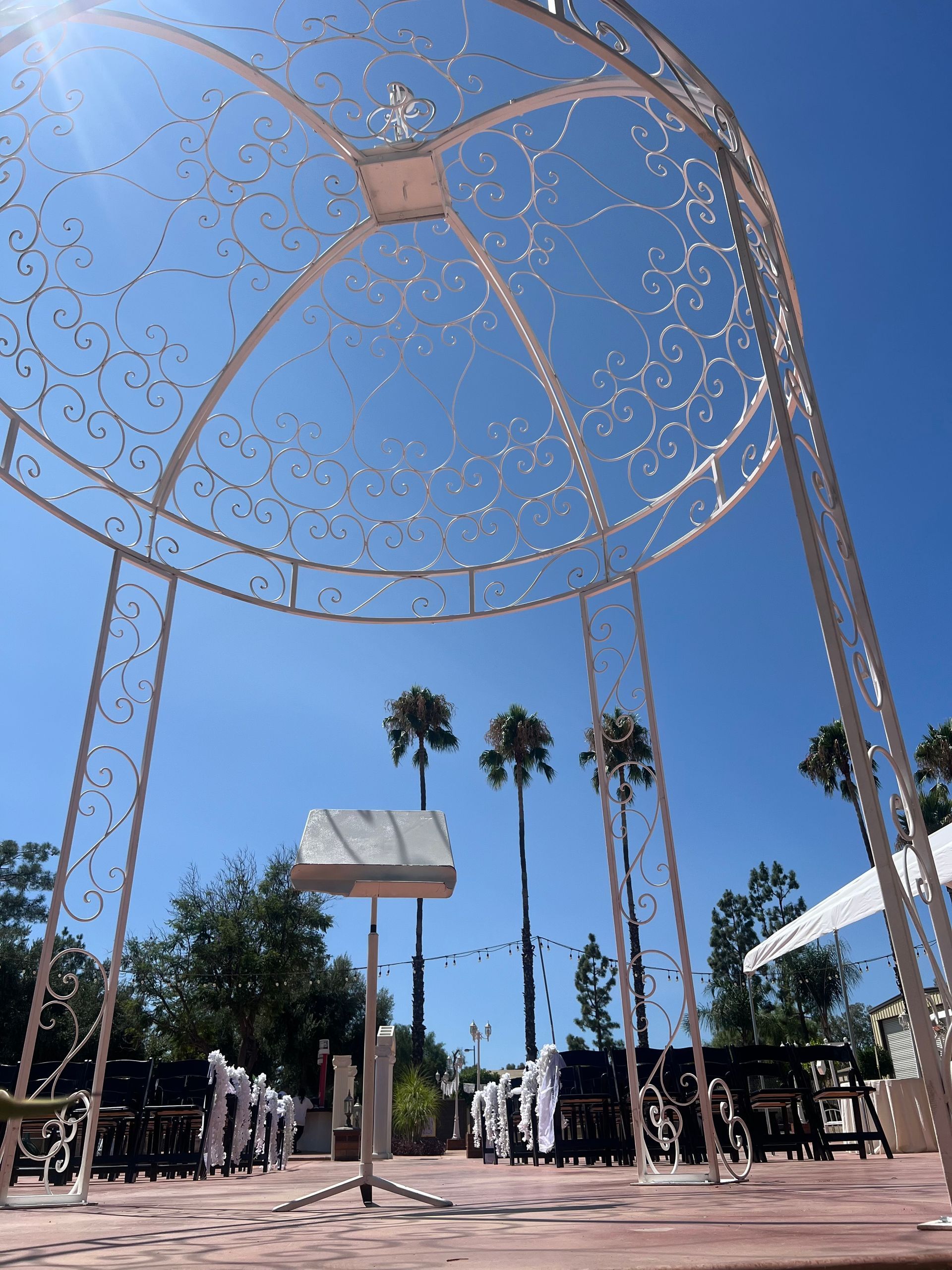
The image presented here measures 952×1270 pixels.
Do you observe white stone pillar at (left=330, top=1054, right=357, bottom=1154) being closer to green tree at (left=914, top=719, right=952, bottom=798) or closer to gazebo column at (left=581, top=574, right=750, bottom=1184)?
gazebo column at (left=581, top=574, right=750, bottom=1184)

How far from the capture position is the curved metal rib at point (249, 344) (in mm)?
5746

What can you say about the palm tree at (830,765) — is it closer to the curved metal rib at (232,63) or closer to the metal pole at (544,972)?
the metal pole at (544,972)

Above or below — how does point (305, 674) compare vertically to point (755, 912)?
above

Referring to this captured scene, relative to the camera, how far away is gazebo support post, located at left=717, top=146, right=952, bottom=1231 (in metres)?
2.33

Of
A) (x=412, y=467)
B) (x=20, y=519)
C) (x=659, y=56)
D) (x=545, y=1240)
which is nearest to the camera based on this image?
(x=545, y=1240)

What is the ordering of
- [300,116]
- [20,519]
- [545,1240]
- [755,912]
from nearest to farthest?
1. [545,1240]
2. [300,116]
3. [20,519]
4. [755,912]

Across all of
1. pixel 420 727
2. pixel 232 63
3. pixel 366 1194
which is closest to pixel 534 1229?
pixel 366 1194

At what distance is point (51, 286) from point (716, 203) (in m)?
3.93

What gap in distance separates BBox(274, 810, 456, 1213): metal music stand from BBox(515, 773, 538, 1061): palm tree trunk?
81.8 ft

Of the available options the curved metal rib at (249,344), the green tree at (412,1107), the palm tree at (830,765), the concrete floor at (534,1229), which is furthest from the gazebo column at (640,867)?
the palm tree at (830,765)

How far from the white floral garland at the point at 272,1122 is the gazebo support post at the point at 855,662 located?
11.0 meters

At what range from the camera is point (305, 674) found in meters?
27.8

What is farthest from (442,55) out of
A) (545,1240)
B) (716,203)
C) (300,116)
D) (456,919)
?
(456,919)

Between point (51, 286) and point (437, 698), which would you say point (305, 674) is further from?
point (51, 286)
